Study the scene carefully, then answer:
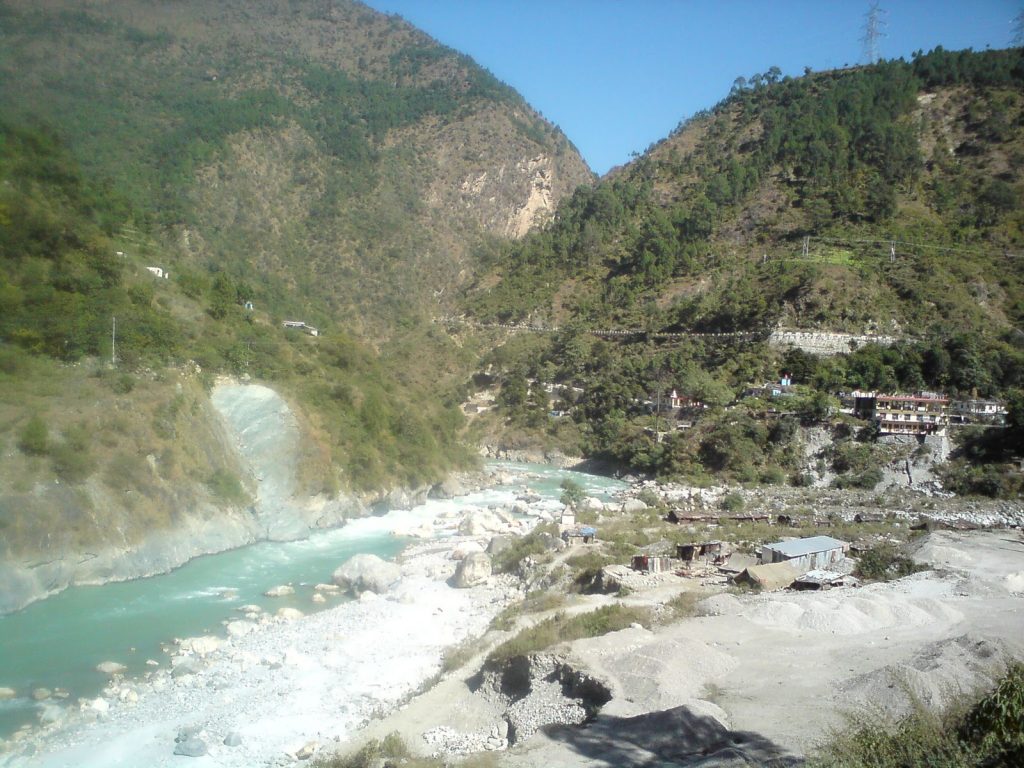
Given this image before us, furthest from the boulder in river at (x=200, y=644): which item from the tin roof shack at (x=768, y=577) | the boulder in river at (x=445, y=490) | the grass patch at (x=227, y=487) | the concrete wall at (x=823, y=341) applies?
the concrete wall at (x=823, y=341)

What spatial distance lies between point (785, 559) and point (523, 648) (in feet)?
34.1

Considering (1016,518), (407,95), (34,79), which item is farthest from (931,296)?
(407,95)

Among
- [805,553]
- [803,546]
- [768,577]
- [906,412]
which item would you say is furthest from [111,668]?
[906,412]

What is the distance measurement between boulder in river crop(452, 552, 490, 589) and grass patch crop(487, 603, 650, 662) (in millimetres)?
5475

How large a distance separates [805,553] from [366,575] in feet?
42.0

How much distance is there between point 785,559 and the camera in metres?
20.5

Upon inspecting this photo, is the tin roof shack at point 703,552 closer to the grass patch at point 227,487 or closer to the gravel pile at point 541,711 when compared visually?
the gravel pile at point 541,711

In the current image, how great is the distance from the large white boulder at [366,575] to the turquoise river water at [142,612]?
99 centimetres

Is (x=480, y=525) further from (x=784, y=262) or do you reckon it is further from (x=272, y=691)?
(x=784, y=262)

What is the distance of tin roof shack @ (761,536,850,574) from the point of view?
67.4ft

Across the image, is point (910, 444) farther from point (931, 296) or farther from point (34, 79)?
point (34, 79)

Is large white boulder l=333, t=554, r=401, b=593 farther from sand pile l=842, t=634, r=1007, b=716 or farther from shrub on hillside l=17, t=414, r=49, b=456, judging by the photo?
sand pile l=842, t=634, r=1007, b=716

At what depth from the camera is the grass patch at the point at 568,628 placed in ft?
45.0

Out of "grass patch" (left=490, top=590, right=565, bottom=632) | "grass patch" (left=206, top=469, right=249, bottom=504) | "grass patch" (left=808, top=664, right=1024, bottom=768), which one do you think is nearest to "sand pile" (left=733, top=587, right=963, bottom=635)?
"grass patch" (left=490, top=590, right=565, bottom=632)
